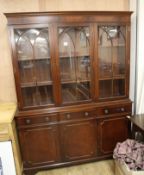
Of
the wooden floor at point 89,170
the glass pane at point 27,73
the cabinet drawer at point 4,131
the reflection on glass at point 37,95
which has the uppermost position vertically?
the glass pane at point 27,73

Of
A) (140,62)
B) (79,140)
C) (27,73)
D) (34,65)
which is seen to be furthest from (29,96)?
(140,62)

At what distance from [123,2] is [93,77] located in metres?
1.18

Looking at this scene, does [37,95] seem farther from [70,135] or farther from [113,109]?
[113,109]

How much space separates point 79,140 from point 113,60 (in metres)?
1.15

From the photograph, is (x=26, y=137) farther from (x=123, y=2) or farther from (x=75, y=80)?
(x=123, y=2)

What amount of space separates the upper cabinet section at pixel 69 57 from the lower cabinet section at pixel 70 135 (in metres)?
0.18

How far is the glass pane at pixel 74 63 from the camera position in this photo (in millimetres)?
2226

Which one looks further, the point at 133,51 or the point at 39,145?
the point at 133,51

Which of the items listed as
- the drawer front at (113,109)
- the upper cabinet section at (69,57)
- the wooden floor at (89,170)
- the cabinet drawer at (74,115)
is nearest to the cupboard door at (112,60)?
the upper cabinet section at (69,57)

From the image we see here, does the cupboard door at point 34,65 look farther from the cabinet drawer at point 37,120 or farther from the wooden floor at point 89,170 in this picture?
the wooden floor at point 89,170

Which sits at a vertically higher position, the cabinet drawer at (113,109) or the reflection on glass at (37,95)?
the reflection on glass at (37,95)

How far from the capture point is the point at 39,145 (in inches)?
91.1

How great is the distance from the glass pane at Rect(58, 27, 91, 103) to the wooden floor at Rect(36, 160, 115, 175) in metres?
0.94

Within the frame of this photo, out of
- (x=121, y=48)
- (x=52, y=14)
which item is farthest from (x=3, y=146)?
(x=121, y=48)
